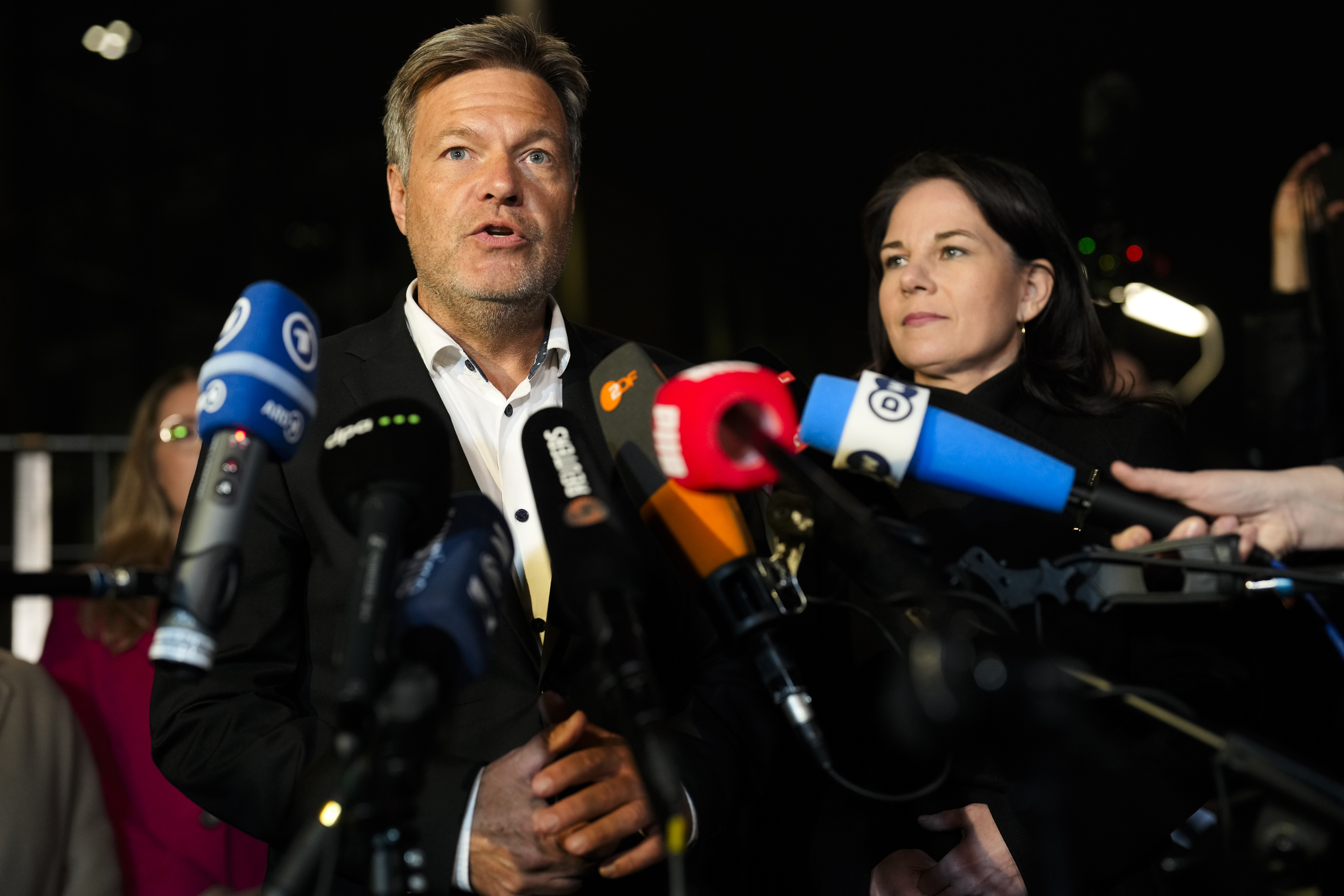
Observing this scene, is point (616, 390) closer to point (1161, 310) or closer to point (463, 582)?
point (463, 582)

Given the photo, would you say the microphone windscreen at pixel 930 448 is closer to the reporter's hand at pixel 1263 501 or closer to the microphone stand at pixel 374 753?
the reporter's hand at pixel 1263 501

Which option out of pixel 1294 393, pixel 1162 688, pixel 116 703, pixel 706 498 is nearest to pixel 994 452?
pixel 706 498

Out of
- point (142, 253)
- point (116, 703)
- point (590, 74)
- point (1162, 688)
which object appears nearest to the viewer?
point (1162, 688)

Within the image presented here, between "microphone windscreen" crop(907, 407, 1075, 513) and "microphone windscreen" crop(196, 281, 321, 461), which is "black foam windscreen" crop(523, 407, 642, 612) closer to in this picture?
"microphone windscreen" crop(196, 281, 321, 461)

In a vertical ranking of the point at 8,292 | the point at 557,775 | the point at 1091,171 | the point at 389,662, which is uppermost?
the point at 1091,171

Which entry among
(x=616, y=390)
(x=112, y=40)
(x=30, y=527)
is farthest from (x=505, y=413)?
(x=112, y=40)

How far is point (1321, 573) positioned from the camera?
1.17 m

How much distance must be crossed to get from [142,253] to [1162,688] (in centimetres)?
636

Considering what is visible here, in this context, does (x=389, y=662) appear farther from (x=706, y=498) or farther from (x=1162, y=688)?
(x=1162, y=688)

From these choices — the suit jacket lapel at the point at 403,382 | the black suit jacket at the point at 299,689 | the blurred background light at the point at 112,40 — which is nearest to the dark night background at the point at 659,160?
the blurred background light at the point at 112,40

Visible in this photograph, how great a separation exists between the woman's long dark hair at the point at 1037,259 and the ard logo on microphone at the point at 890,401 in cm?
73

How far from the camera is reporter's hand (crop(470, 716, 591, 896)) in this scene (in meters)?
1.34

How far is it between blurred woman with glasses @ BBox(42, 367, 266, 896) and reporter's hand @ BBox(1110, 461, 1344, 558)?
1.85m

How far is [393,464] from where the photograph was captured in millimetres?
991
